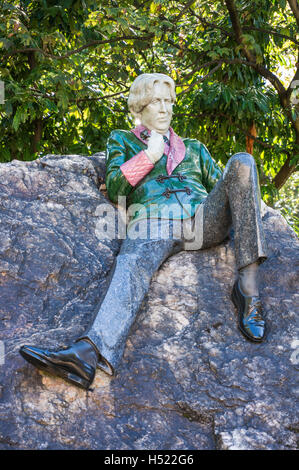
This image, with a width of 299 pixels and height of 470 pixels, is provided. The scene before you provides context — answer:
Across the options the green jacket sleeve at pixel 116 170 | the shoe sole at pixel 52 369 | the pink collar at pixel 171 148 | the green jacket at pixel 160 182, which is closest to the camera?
the shoe sole at pixel 52 369

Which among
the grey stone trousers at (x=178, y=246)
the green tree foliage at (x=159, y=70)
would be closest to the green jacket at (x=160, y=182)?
the grey stone trousers at (x=178, y=246)

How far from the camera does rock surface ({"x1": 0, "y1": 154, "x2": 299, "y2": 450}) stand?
3051mm

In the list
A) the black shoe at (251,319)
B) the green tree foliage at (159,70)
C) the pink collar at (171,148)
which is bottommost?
the black shoe at (251,319)

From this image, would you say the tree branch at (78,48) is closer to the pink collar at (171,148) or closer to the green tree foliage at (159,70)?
the green tree foliage at (159,70)

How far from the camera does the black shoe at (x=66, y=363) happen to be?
3.05 metres

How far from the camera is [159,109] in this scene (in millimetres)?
4473

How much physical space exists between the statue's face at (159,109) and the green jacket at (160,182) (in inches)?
6.6

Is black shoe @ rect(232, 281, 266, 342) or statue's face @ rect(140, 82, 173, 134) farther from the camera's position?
statue's face @ rect(140, 82, 173, 134)

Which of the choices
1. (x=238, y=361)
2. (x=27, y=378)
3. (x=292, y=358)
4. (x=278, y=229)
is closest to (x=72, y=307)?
(x=27, y=378)

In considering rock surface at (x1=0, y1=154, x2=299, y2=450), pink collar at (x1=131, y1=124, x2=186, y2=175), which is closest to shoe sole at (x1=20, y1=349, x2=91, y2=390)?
rock surface at (x1=0, y1=154, x2=299, y2=450)

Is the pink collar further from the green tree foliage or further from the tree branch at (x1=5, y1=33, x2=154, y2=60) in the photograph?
the tree branch at (x1=5, y1=33, x2=154, y2=60)

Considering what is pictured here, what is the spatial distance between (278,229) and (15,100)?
114 inches

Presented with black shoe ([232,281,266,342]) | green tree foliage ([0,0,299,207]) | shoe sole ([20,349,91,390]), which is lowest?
shoe sole ([20,349,91,390])

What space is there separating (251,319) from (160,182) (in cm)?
118
